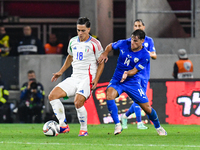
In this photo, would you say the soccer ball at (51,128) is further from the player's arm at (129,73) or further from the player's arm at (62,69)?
the player's arm at (129,73)

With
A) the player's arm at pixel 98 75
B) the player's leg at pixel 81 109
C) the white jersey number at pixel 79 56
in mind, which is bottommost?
the player's leg at pixel 81 109

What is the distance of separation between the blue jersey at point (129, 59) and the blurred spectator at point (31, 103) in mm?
5401

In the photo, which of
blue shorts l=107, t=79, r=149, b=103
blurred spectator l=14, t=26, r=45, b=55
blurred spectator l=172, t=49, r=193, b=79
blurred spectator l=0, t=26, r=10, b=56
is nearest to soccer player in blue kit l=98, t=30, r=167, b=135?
blue shorts l=107, t=79, r=149, b=103

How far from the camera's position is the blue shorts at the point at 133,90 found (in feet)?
25.8

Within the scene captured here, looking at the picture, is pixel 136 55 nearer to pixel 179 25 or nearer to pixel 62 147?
pixel 62 147

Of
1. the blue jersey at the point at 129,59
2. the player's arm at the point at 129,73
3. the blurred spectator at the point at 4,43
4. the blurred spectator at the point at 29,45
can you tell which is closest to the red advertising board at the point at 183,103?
the blue jersey at the point at 129,59

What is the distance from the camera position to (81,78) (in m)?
7.95

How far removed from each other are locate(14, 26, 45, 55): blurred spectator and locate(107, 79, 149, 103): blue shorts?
263 inches

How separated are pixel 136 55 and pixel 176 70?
17.2 feet

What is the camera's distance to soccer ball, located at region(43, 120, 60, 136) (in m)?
7.75

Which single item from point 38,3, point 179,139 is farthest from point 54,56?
point 179,139

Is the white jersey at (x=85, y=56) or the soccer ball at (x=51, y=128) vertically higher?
the white jersey at (x=85, y=56)

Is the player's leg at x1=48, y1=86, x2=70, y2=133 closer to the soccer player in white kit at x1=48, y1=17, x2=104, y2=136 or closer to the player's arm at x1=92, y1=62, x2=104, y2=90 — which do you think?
the soccer player in white kit at x1=48, y1=17, x2=104, y2=136

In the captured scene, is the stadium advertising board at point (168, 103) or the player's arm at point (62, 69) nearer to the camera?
the player's arm at point (62, 69)
